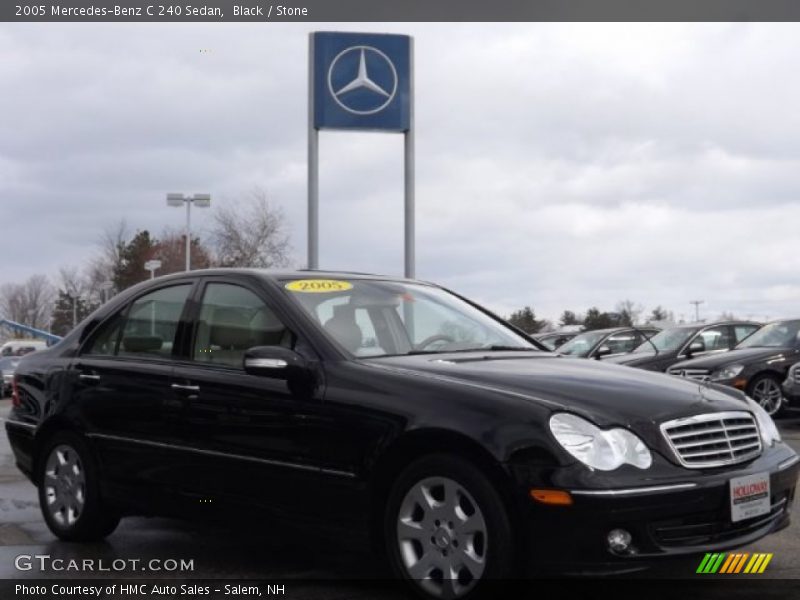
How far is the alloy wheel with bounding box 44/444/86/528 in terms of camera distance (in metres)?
6.24

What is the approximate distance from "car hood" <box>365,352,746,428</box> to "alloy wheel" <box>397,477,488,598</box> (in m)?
0.49

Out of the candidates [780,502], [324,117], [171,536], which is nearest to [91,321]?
[171,536]

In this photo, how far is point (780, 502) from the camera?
15.8 ft

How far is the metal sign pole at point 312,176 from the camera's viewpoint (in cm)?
1416

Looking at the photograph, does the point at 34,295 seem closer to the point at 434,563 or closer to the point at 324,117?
the point at 324,117

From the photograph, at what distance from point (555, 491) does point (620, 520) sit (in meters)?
0.27

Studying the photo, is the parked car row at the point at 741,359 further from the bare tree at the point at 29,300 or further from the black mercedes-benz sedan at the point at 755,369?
the bare tree at the point at 29,300

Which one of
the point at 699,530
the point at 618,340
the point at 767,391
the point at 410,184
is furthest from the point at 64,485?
the point at 618,340

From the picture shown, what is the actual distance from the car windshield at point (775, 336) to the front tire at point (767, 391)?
27.9 inches

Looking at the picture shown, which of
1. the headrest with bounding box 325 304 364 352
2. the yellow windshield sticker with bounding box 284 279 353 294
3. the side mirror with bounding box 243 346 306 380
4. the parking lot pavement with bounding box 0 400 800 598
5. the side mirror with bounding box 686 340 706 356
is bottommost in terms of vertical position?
the parking lot pavement with bounding box 0 400 800 598

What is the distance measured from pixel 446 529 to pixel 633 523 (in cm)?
77

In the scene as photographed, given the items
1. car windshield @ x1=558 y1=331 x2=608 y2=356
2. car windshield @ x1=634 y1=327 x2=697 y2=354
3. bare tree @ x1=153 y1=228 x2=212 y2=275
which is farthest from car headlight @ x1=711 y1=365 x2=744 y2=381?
bare tree @ x1=153 y1=228 x2=212 y2=275

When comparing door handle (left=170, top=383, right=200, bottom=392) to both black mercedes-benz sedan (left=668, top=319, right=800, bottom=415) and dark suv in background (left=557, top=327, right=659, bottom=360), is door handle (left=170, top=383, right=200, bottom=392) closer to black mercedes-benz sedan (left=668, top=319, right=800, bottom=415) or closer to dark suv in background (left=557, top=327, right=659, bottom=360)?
black mercedes-benz sedan (left=668, top=319, right=800, bottom=415)

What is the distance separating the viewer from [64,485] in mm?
6359
